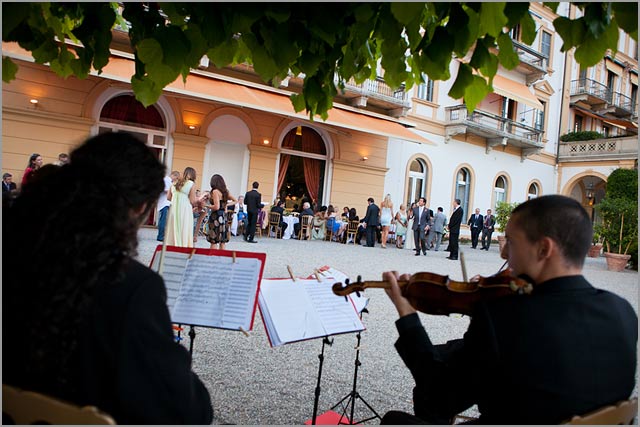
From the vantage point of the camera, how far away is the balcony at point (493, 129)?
19422 mm

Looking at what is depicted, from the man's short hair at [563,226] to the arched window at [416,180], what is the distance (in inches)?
706

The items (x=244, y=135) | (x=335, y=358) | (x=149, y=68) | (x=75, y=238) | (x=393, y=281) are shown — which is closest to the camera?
(x=75, y=238)

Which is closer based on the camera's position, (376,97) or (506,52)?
(506,52)

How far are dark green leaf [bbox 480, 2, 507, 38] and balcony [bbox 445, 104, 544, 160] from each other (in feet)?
58.9

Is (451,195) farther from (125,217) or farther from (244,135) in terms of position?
(125,217)

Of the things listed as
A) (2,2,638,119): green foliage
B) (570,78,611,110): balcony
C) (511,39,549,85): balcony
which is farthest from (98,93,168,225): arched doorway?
(570,78,611,110): balcony

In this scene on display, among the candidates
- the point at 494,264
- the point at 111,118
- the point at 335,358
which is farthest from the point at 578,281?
the point at 111,118

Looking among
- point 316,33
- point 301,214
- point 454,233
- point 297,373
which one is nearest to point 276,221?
point 301,214

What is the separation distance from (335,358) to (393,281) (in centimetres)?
250

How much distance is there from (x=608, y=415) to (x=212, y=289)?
1.51m

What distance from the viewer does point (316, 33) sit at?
214 cm

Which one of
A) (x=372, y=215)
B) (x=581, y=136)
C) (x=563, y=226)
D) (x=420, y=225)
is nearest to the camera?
(x=563, y=226)

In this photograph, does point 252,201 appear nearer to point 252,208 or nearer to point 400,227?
point 252,208

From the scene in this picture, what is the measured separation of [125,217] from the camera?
48.6 inches
